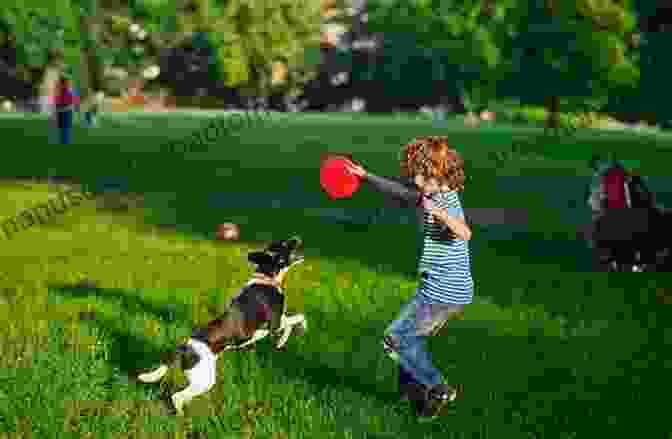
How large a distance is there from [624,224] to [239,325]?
239 inches

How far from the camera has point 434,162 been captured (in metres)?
4.56

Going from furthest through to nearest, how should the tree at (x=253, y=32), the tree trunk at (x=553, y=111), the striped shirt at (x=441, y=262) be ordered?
the tree at (x=253, y=32)
the tree trunk at (x=553, y=111)
the striped shirt at (x=441, y=262)

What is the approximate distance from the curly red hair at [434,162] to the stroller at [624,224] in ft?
17.5

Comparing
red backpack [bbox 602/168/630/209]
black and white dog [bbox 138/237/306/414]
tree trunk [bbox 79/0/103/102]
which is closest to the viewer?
black and white dog [bbox 138/237/306/414]

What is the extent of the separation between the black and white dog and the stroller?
17.5 ft

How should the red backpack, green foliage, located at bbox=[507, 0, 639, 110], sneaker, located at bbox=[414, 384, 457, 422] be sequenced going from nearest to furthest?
sneaker, located at bbox=[414, 384, 457, 422]
the red backpack
green foliage, located at bbox=[507, 0, 639, 110]

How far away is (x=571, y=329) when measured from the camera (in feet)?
22.6

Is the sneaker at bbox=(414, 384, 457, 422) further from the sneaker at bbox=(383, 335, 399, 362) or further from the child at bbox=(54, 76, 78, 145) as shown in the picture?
the child at bbox=(54, 76, 78, 145)

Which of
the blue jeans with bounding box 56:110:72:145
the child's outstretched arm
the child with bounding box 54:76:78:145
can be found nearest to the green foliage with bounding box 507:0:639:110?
the child with bounding box 54:76:78:145

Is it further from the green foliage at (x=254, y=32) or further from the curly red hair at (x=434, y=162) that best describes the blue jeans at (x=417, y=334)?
the green foliage at (x=254, y=32)

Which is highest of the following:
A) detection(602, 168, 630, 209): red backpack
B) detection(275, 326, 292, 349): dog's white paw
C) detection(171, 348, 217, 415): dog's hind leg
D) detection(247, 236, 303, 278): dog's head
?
detection(247, 236, 303, 278): dog's head

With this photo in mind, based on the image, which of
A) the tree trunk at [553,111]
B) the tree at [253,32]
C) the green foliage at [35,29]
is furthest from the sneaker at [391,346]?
the tree at [253,32]

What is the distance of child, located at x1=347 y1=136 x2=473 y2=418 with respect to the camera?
4.57m

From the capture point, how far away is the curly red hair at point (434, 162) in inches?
180
